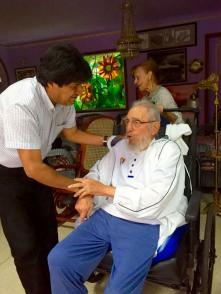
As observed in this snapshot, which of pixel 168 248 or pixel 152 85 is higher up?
pixel 152 85

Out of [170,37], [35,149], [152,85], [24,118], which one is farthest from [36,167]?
[170,37]

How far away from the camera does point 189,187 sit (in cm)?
178

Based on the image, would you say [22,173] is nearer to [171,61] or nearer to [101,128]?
[101,128]

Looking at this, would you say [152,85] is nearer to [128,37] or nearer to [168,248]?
[128,37]

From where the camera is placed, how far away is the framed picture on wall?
5895 millimetres

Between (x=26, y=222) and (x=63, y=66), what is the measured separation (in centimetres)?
79

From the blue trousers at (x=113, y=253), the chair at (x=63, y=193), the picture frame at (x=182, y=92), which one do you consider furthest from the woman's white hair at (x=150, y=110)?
the picture frame at (x=182, y=92)

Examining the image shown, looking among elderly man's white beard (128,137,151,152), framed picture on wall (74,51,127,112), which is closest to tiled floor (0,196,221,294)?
elderly man's white beard (128,137,151,152)

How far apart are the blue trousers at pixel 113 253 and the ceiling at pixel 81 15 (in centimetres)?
312

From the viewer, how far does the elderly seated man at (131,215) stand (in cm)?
137

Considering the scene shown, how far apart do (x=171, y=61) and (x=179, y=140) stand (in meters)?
4.00

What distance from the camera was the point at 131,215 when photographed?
149cm

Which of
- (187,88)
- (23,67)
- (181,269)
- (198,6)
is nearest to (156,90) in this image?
(181,269)

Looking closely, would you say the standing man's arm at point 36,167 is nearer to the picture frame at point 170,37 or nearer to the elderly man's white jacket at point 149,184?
the elderly man's white jacket at point 149,184
